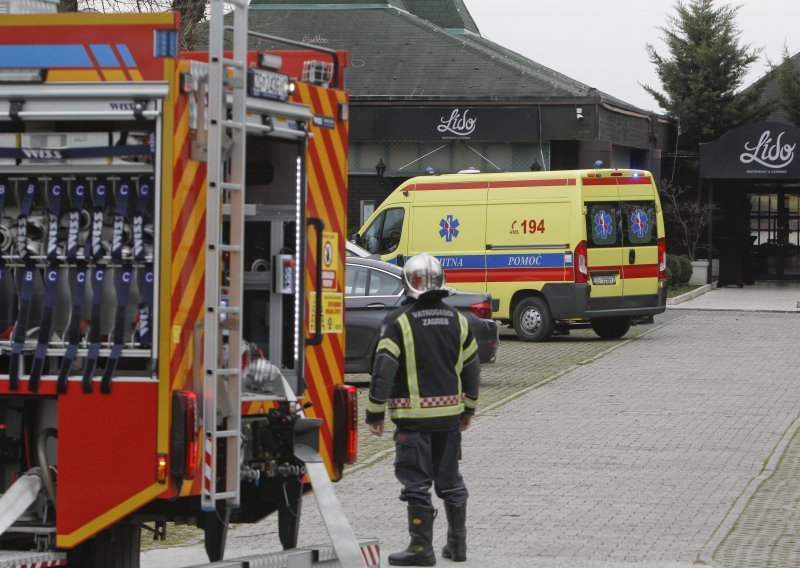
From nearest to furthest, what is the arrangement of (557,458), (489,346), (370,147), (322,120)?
(322,120) < (557,458) < (489,346) < (370,147)

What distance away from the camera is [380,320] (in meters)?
Answer: 19.2

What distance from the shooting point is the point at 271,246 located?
26.3ft

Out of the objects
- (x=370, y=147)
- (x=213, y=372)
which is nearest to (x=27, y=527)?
(x=213, y=372)

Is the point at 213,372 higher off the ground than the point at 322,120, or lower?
lower

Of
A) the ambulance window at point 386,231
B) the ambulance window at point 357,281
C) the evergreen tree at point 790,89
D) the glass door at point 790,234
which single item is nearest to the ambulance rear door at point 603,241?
the ambulance window at point 386,231

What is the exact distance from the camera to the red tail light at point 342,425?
26.6 ft

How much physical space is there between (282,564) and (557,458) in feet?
22.0

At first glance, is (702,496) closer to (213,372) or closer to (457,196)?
(213,372)

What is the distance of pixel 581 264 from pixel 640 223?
1431mm

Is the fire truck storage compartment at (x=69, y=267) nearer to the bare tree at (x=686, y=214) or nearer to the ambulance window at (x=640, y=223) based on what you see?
the ambulance window at (x=640, y=223)

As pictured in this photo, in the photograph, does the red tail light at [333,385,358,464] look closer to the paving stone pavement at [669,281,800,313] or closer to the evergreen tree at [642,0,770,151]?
the paving stone pavement at [669,281,800,313]

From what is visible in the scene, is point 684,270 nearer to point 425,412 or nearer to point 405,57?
point 405,57

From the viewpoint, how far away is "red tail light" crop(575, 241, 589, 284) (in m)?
24.1

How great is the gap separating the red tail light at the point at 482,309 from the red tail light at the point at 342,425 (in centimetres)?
1107
